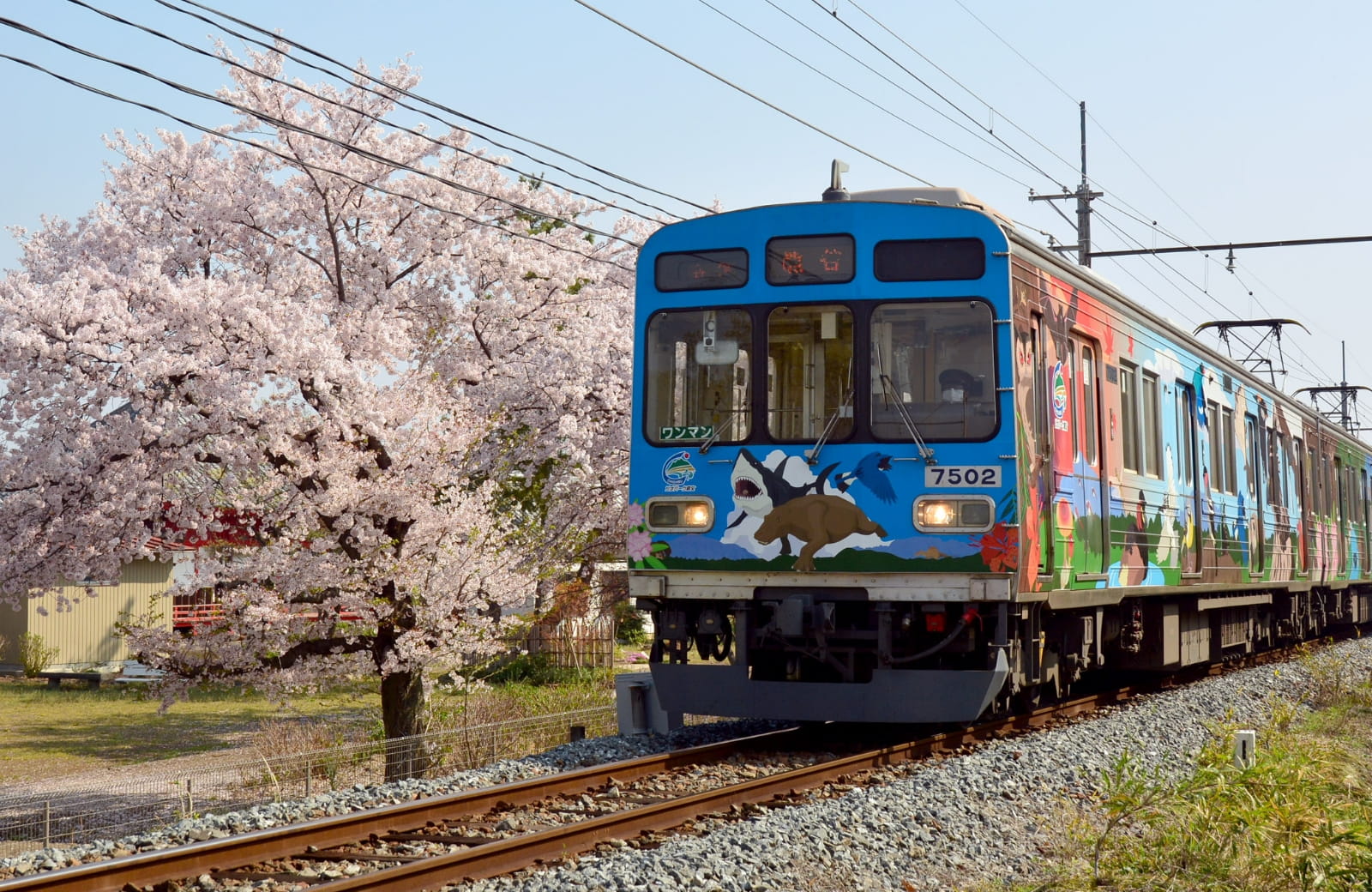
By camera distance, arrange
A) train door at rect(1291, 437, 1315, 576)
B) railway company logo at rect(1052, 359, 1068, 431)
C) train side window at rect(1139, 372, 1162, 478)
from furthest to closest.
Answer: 1. train door at rect(1291, 437, 1315, 576)
2. train side window at rect(1139, 372, 1162, 478)
3. railway company logo at rect(1052, 359, 1068, 431)

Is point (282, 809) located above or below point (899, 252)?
below

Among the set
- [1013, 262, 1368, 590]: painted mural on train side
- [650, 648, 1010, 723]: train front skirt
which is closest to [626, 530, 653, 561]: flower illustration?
[650, 648, 1010, 723]: train front skirt

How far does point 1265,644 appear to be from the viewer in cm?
1792

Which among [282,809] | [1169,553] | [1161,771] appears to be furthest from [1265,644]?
[282,809]

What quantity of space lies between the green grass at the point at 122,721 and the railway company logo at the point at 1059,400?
37.4 ft

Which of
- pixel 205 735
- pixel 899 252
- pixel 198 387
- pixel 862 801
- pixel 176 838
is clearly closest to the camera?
pixel 176 838

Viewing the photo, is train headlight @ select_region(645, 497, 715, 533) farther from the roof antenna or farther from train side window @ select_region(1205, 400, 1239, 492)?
train side window @ select_region(1205, 400, 1239, 492)

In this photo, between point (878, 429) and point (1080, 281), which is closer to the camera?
point (878, 429)

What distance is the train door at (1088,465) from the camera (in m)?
9.35

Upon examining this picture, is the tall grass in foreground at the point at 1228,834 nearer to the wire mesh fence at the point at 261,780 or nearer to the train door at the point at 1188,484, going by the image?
the train door at the point at 1188,484

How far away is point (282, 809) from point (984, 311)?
15.5ft

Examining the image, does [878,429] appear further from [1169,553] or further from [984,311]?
[1169,553]

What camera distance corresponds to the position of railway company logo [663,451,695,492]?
8.69 meters

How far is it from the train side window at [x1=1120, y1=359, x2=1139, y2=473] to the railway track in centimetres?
310
